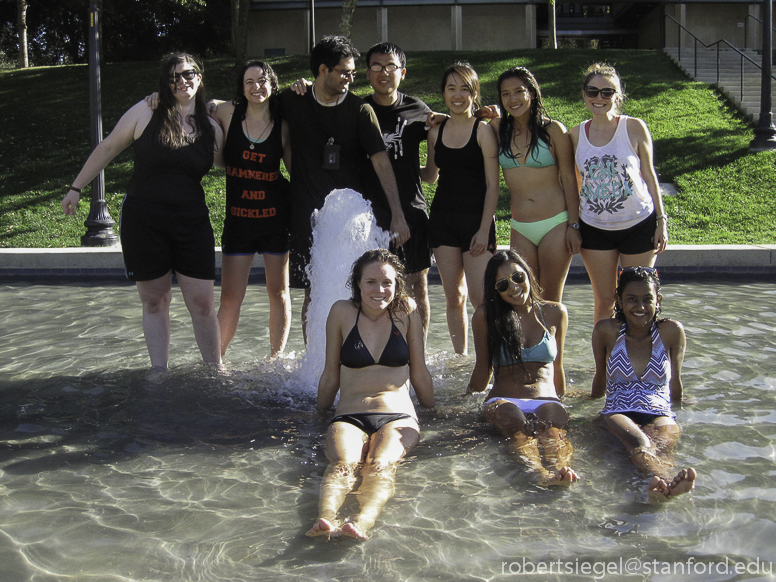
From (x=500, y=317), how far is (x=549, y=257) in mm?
774

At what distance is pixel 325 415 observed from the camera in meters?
4.46

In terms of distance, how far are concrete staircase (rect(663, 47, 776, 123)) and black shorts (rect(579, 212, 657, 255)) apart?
494 inches

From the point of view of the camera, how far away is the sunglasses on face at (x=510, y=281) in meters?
4.19

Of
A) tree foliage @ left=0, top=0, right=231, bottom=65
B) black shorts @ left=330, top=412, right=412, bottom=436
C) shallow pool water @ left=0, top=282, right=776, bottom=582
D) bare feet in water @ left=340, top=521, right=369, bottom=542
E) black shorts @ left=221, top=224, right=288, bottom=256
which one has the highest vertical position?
tree foliage @ left=0, top=0, right=231, bottom=65

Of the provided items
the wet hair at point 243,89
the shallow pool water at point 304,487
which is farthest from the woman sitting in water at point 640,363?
the wet hair at point 243,89

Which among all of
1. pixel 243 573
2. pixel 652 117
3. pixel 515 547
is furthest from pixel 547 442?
pixel 652 117

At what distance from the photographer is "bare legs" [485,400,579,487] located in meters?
3.68

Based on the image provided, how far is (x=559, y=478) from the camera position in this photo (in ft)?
11.3

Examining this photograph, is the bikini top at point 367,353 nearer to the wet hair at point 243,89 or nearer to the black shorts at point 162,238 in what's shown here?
the black shorts at point 162,238

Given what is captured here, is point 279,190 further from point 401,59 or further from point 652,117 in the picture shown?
point 652,117

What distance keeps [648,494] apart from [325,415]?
1.89 m

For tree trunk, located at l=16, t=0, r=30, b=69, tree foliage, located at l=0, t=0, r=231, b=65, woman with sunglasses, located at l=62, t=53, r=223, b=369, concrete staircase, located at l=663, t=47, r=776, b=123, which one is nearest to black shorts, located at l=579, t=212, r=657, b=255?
woman with sunglasses, located at l=62, t=53, r=223, b=369

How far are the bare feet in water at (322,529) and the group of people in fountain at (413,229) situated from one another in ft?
2.16

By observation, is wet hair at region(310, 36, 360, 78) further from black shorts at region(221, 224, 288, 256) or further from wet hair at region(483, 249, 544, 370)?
wet hair at region(483, 249, 544, 370)
